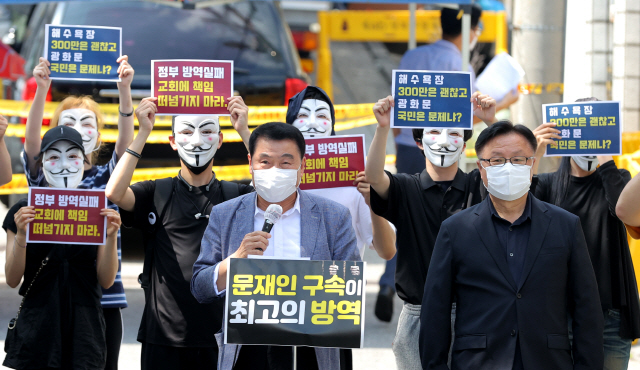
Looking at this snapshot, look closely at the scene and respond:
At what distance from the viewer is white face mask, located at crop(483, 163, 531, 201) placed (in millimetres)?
3744

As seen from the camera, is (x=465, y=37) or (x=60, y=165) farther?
(x=465, y=37)

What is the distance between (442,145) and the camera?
4871mm

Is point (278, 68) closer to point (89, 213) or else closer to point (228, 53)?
point (228, 53)

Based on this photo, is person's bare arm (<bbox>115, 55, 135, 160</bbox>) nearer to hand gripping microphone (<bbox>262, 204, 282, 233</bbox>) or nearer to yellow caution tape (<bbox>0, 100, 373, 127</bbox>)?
hand gripping microphone (<bbox>262, 204, 282, 233</bbox>)

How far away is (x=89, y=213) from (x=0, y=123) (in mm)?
792

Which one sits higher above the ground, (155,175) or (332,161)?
(155,175)

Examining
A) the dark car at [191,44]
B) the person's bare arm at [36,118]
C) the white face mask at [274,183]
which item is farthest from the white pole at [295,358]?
the dark car at [191,44]

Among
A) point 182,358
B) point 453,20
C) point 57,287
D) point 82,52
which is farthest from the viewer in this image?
point 453,20

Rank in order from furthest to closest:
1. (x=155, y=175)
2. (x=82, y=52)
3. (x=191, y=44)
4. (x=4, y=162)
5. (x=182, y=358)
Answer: (x=191, y=44) → (x=155, y=175) → (x=82, y=52) → (x=4, y=162) → (x=182, y=358)

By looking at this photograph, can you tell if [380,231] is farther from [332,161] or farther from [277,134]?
[277,134]

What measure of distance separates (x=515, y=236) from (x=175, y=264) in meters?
1.84

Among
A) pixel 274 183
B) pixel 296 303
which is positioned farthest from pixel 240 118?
pixel 296 303

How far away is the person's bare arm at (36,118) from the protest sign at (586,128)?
3.05 m

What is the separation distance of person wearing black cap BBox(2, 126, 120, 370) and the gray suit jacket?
3.58ft
